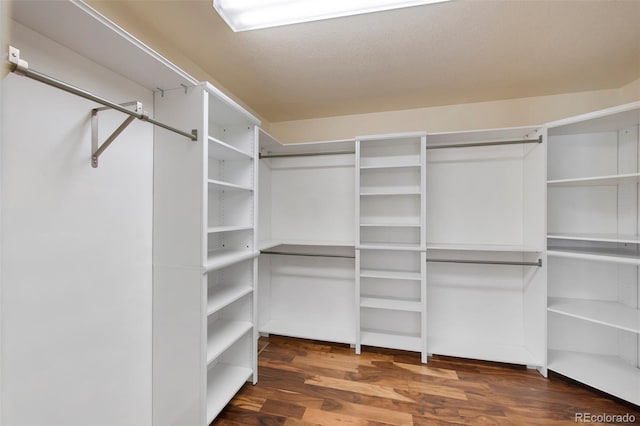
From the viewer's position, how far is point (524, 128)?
7.50 feet

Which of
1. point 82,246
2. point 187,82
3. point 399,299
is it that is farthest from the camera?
point 399,299

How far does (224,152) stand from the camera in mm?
1976

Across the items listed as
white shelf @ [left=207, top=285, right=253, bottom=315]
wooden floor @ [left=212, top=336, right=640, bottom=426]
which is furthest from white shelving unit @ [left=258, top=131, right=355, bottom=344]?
white shelf @ [left=207, top=285, right=253, bottom=315]

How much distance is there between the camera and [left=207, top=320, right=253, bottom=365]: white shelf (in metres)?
1.73

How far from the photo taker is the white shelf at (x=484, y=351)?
94.0 inches

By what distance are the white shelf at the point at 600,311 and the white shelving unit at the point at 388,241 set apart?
3.58 feet

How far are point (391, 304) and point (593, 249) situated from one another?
1.69 meters

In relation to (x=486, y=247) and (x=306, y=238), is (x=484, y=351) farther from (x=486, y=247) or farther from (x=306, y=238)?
(x=306, y=238)

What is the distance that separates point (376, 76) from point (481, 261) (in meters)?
1.81

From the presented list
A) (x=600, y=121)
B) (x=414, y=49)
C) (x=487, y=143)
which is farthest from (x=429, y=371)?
(x=414, y=49)

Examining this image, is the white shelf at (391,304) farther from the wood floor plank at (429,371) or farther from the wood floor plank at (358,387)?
the wood floor plank at (358,387)

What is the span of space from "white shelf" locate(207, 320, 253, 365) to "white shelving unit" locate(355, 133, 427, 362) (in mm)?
1111

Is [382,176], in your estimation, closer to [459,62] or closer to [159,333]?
[459,62]

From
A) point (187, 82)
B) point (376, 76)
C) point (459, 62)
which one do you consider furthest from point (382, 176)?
point (187, 82)
